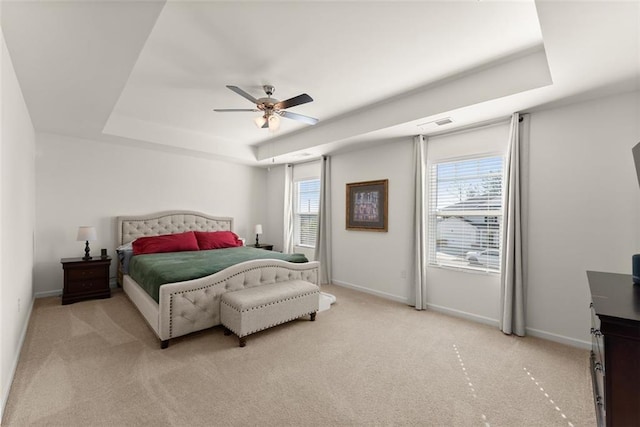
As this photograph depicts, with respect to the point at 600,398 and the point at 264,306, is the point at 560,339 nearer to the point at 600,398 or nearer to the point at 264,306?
the point at 600,398

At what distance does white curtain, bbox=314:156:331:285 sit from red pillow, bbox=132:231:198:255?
2291 millimetres

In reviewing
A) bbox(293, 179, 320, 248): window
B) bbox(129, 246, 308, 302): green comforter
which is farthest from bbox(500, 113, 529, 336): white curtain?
bbox(293, 179, 320, 248): window

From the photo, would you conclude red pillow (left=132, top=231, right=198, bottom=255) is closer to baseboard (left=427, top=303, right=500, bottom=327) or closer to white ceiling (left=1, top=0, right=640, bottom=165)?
white ceiling (left=1, top=0, right=640, bottom=165)

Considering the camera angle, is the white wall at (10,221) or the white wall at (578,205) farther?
the white wall at (578,205)

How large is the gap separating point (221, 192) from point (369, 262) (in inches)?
138

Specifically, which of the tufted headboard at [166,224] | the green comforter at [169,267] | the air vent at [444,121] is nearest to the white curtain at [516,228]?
the air vent at [444,121]

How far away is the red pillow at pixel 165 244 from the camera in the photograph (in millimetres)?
4348

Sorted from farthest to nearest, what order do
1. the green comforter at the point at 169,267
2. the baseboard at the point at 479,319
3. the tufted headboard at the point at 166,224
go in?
the tufted headboard at the point at 166,224 < the green comforter at the point at 169,267 < the baseboard at the point at 479,319

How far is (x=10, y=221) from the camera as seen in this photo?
221 centimetres

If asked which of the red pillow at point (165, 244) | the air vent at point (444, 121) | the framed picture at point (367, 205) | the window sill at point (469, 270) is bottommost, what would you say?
the window sill at point (469, 270)

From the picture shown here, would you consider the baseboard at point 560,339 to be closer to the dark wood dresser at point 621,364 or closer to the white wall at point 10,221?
the dark wood dresser at point 621,364

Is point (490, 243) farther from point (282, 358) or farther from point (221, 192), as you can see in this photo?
point (221, 192)

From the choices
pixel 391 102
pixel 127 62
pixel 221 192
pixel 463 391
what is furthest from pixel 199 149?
pixel 463 391

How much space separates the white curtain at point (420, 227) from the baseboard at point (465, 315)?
0.52ft
